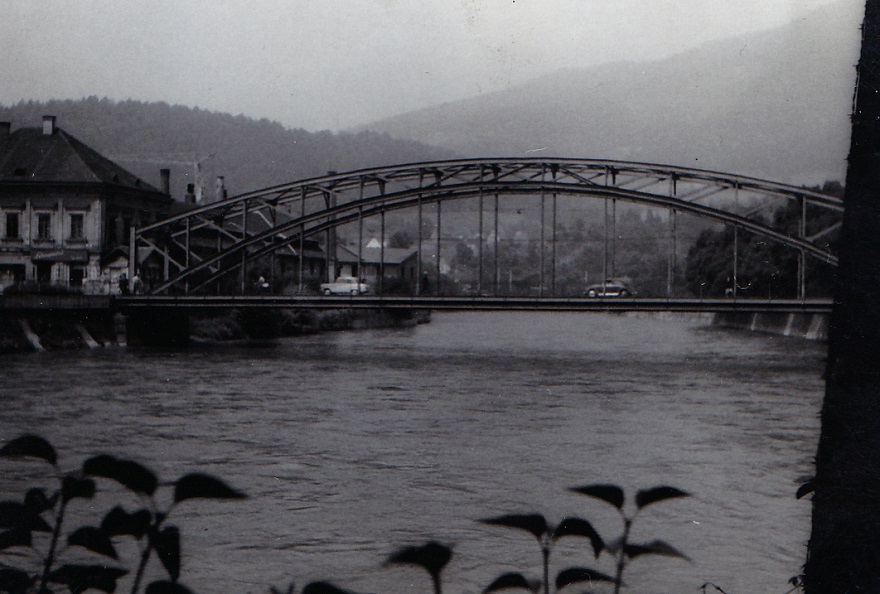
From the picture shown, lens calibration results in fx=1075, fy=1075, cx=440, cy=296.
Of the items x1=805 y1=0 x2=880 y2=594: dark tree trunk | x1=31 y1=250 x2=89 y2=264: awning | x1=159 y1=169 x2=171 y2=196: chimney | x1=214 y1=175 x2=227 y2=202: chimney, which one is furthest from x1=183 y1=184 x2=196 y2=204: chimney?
x1=805 y1=0 x2=880 y2=594: dark tree trunk

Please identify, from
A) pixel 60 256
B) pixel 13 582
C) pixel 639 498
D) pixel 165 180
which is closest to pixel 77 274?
pixel 165 180

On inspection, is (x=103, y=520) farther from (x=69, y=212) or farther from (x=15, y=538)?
(x=69, y=212)

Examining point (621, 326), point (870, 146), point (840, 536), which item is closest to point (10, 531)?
point (840, 536)

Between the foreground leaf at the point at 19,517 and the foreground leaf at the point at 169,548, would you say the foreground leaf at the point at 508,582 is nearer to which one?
the foreground leaf at the point at 169,548

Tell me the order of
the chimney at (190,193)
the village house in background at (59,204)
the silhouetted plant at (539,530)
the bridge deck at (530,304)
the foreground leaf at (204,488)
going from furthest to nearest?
the chimney at (190,193)
the bridge deck at (530,304)
the village house in background at (59,204)
the silhouetted plant at (539,530)
the foreground leaf at (204,488)

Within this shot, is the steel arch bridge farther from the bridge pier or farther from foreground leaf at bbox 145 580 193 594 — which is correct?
foreground leaf at bbox 145 580 193 594

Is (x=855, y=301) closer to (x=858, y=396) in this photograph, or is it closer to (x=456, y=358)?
(x=858, y=396)

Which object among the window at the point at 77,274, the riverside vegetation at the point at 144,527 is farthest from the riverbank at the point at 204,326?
the riverside vegetation at the point at 144,527
